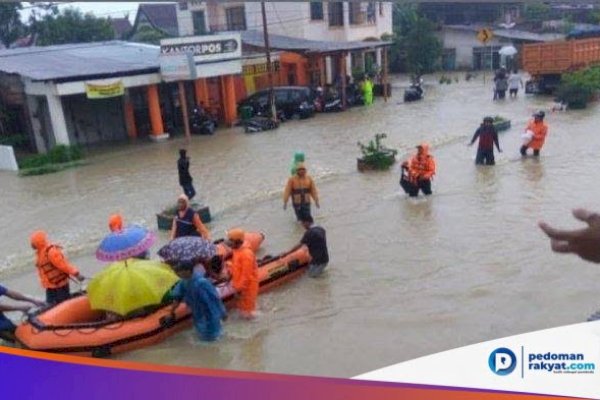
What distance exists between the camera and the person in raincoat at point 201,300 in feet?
23.6

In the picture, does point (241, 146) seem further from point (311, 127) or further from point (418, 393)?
point (418, 393)

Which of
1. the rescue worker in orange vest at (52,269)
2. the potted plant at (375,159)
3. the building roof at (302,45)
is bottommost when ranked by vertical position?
the potted plant at (375,159)

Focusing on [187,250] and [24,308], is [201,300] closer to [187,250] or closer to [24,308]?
[187,250]

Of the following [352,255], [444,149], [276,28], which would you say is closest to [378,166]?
[444,149]

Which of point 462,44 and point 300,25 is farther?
point 462,44

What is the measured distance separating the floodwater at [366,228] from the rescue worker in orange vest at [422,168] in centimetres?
38

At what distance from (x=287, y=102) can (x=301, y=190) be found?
14627mm

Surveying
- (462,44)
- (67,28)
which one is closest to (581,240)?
(462,44)

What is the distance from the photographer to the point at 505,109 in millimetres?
23531

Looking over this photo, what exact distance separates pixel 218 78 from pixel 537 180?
1502cm

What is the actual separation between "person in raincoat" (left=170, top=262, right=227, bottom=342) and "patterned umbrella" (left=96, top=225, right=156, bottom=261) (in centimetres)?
52

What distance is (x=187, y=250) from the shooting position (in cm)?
747

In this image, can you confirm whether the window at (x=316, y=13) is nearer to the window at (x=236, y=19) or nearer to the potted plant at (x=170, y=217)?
the window at (x=236, y=19)

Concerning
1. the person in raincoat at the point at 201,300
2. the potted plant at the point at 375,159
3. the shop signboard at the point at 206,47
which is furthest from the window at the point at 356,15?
the person in raincoat at the point at 201,300
